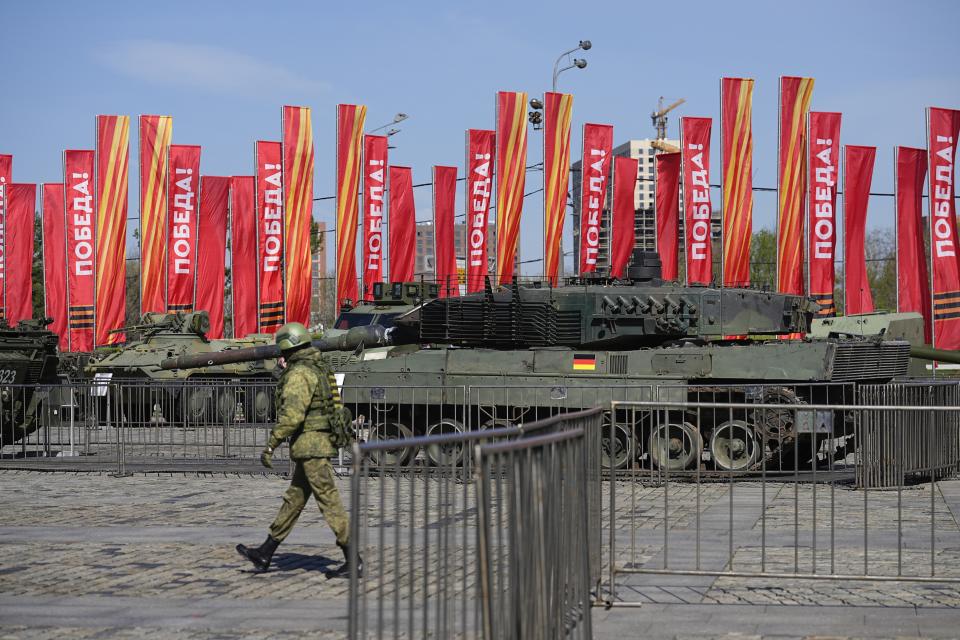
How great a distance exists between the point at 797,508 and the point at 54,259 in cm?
2970

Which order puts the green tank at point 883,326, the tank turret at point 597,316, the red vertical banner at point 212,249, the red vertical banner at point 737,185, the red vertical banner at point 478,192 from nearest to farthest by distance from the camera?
the tank turret at point 597,316
the green tank at point 883,326
the red vertical banner at point 737,185
the red vertical banner at point 478,192
the red vertical banner at point 212,249

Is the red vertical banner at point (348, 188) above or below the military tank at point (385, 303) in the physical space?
above

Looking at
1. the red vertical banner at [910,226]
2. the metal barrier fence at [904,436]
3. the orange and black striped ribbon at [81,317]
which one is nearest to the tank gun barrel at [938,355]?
the red vertical banner at [910,226]

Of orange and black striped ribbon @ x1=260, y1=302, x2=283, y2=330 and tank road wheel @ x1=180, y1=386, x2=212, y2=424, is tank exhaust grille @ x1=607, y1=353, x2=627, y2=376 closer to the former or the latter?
tank road wheel @ x1=180, y1=386, x2=212, y2=424

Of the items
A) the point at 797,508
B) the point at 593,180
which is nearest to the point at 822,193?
the point at 593,180

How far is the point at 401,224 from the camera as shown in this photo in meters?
35.5

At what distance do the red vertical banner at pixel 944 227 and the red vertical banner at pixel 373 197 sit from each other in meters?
13.9

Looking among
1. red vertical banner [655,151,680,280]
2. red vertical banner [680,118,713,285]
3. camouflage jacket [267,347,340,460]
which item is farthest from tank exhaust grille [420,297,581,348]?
red vertical banner [655,151,680,280]

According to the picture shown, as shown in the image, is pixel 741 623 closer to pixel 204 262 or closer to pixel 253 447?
pixel 253 447

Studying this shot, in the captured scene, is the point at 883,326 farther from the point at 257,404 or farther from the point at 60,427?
the point at 60,427

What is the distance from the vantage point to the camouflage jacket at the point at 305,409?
9172 mm

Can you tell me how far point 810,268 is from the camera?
102 feet

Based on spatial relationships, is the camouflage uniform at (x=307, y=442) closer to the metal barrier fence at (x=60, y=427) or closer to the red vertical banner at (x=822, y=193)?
the metal barrier fence at (x=60, y=427)

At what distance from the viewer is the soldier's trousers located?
9.13m
